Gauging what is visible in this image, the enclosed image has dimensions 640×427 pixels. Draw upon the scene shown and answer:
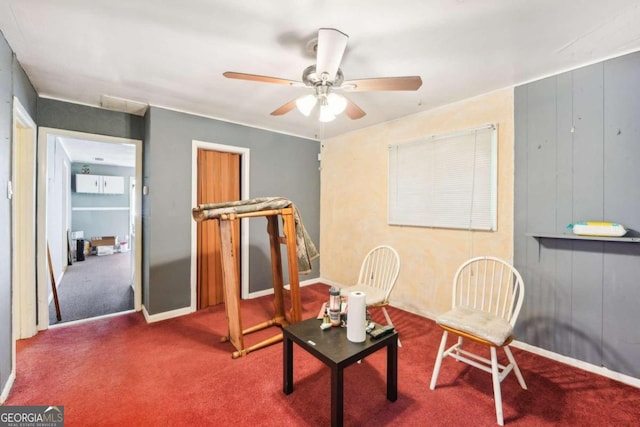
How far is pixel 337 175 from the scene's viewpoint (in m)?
4.19

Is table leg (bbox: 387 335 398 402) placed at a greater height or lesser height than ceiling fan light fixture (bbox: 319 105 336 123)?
lesser

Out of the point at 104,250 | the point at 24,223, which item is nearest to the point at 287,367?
the point at 24,223

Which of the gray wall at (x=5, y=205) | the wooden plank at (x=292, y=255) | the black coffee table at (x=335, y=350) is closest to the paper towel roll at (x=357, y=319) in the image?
the black coffee table at (x=335, y=350)

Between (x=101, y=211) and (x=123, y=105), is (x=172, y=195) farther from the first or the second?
(x=101, y=211)

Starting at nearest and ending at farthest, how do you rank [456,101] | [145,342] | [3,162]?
1. [3,162]
2. [145,342]
3. [456,101]

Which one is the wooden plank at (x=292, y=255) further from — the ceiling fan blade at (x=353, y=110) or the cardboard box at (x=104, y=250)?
the cardboard box at (x=104, y=250)

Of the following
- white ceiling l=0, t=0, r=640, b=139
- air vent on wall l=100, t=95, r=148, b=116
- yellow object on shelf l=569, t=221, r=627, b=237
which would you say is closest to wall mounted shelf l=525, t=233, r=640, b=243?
yellow object on shelf l=569, t=221, r=627, b=237

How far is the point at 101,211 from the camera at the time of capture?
7.32 meters

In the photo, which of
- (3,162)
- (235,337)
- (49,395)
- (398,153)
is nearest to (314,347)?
(235,337)

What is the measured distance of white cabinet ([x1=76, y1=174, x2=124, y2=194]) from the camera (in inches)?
268

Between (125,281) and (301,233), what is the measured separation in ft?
13.0

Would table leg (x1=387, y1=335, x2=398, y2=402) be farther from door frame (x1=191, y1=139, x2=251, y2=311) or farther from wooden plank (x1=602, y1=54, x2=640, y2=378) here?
door frame (x1=191, y1=139, x2=251, y2=311)

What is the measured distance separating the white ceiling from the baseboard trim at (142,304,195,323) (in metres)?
2.37

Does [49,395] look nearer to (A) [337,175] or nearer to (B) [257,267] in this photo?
(B) [257,267]
